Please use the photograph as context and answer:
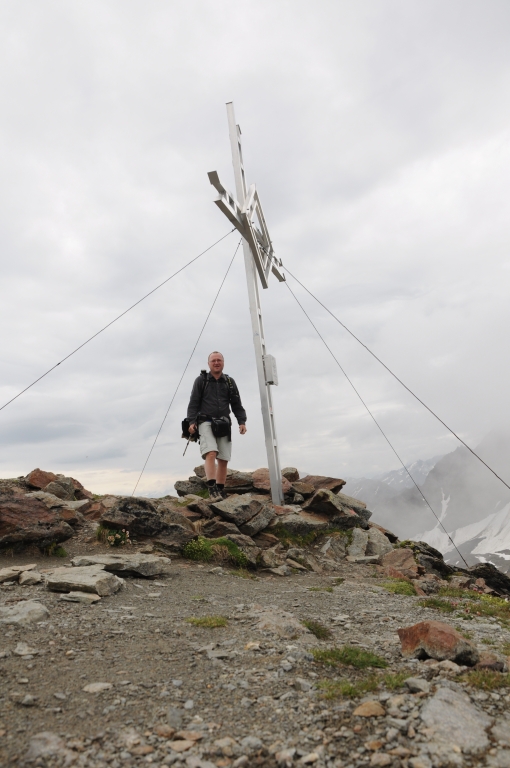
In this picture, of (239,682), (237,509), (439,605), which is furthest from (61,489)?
(239,682)

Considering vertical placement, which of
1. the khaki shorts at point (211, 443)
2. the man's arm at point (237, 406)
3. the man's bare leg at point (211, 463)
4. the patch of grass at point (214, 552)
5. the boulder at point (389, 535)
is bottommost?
the boulder at point (389, 535)

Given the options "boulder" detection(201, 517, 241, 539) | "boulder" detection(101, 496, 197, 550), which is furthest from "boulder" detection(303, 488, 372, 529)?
"boulder" detection(101, 496, 197, 550)

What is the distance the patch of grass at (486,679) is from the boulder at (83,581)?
4.53 metres

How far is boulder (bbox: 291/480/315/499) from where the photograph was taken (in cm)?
1460

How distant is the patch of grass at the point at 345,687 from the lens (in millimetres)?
3923

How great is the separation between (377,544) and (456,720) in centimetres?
980

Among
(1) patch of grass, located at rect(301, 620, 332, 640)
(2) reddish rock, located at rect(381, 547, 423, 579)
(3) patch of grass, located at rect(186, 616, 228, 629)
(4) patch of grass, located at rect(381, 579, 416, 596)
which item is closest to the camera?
(1) patch of grass, located at rect(301, 620, 332, 640)

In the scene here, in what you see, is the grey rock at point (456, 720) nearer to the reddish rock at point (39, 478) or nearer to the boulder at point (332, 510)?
the boulder at point (332, 510)

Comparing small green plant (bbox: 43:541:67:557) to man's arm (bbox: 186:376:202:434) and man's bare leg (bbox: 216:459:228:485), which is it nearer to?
man's arm (bbox: 186:376:202:434)

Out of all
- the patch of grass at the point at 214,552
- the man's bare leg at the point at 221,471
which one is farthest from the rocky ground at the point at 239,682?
the man's bare leg at the point at 221,471

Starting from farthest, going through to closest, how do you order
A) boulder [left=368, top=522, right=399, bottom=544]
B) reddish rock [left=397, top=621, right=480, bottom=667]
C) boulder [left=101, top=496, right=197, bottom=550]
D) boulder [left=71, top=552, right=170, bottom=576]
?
1. boulder [left=368, top=522, right=399, bottom=544]
2. boulder [left=101, top=496, right=197, bottom=550]
3. boulder [left=71, top=552, right=170, bottom=576]
4. reddish rock [left=397, top=621, right=480, bottom=667]

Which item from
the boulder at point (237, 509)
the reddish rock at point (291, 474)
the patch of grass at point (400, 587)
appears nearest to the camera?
the patch of grass at point (400, 587)

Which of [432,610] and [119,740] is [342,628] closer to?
[432,610]

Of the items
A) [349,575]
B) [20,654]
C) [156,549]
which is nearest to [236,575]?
[156,549]
